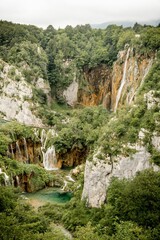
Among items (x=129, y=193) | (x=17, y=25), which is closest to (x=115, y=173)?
(x=129, y=193)

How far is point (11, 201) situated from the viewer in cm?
3422

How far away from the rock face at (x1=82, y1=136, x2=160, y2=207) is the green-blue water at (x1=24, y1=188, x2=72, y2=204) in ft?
18.4

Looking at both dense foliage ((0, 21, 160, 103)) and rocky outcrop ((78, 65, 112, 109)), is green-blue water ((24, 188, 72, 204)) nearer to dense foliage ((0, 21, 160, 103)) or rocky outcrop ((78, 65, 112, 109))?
dense foliage ((0, 21, 160, 103))

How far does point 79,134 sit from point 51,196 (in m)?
14.9

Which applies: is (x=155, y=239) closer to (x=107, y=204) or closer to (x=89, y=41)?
(x=107, y=204)

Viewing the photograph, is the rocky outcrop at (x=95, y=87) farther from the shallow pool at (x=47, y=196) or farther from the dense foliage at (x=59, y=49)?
the shallow pool at (x=47, y=196)

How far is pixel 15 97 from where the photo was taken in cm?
7138

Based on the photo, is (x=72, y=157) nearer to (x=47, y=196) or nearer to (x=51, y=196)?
(x=51, y=196)

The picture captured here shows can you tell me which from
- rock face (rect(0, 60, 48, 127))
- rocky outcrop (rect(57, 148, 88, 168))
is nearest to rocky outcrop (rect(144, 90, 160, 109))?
rocky outcrop (rect(57, 148, 88, 168))

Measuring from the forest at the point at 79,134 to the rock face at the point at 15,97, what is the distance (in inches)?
23.0

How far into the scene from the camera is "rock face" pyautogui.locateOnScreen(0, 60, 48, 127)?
69812mm

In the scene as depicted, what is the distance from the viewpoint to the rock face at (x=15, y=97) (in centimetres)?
6981

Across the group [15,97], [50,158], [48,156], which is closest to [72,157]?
[50,158]

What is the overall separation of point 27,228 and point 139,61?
41.4 meters
